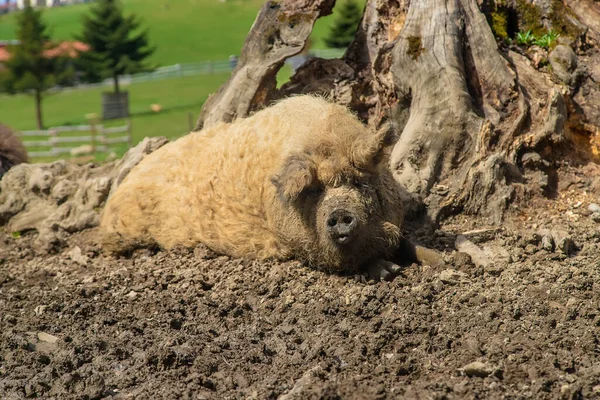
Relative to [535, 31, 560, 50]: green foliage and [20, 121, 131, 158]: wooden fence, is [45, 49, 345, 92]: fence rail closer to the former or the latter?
[20, 121, 131, 158]: wooden fence

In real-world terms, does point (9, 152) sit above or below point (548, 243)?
below

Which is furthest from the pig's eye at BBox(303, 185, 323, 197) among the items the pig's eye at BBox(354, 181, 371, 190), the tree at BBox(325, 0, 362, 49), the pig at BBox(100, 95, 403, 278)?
the tree at BBox(325, 0, 362, 49)

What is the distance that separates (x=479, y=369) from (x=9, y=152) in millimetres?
8217

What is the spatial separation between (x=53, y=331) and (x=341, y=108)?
2968 mm

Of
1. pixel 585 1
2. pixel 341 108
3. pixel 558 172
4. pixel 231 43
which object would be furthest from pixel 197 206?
pixel 231 43

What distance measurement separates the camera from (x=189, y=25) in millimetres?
71562

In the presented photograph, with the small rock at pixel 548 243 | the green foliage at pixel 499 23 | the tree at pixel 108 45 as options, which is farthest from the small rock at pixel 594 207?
the tree at pixel 108 45

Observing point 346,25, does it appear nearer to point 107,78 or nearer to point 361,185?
point 107,78

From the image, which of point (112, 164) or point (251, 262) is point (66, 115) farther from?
point (251, 262)

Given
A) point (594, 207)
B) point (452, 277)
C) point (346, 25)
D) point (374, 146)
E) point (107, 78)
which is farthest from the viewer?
point (107, 78)

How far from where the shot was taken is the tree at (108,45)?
143ft

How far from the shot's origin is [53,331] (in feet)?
18.7

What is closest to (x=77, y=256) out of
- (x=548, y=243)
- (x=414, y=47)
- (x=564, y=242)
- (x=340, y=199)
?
(x=340, y=199)

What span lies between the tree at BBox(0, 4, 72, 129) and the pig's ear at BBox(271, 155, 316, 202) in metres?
33.6
